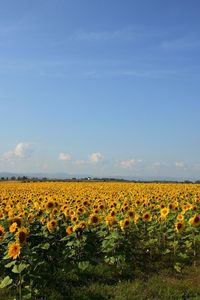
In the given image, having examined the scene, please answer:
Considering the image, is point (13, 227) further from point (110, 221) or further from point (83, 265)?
point (110, 221)

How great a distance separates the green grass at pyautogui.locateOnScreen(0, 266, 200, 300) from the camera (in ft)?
29.7

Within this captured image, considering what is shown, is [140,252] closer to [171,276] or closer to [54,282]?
[171,276]

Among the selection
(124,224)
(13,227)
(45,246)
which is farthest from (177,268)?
(13,227)

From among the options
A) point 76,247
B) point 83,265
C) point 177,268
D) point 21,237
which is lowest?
point 177,268

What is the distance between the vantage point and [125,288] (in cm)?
960

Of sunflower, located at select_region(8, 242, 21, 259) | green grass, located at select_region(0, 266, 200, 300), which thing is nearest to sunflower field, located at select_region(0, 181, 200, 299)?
sunflower, located at select_region(8, 242, 21, 259)

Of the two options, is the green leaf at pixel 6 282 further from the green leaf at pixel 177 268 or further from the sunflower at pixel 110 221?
the green leaf at pixel 177 268

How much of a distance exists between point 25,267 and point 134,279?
117 inches

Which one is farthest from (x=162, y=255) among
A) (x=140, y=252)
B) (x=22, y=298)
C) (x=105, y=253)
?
(x=22, y=298)

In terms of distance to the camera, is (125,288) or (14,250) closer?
(14,250)

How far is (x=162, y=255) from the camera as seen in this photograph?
1248 cm

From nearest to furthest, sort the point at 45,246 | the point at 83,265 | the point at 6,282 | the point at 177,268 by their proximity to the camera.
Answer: the point at 6,282 → the point at 45,246 → the point at 83,265 → the point at 177,268

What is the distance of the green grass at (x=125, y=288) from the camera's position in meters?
9.06

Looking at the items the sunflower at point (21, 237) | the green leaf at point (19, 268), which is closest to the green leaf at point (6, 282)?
the green leaf at point (19, 268)
